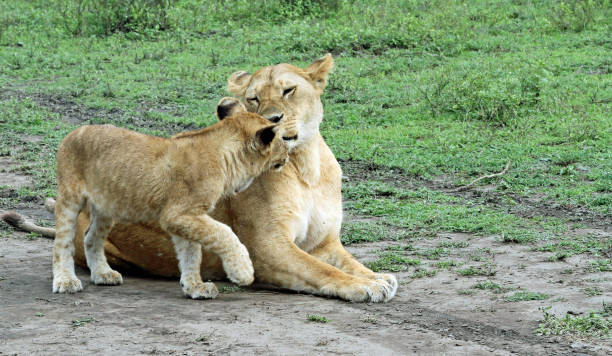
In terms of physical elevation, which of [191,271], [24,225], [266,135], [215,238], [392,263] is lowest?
[24,225]

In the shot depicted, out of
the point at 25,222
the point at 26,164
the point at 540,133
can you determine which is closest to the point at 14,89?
the point at 26,164

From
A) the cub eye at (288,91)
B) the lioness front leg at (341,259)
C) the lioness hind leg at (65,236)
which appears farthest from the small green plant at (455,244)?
the lioness hind leg at (65,236)

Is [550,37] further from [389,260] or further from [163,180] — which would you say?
[163,180]

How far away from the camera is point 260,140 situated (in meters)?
4.94

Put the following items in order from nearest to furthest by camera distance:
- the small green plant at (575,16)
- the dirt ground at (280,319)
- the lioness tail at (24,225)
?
1. the dirt ground at (280,319)
2. the lioness tail at (24,225)
3. the small green plant at (575,16)

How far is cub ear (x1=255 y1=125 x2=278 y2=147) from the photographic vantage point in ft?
15.9

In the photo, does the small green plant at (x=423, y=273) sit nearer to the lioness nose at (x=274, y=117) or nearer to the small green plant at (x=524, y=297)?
the small green plant at (x=524, y=297)

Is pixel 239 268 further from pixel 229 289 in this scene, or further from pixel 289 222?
pixel 289 222

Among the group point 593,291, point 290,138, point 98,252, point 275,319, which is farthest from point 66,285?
point 593,291

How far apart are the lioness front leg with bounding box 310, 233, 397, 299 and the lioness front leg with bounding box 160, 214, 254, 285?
896mm

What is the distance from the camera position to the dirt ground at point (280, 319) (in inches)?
159

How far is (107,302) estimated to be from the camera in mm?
4781

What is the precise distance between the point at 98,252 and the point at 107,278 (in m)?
0.17

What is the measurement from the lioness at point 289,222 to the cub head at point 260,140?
0.95ft
